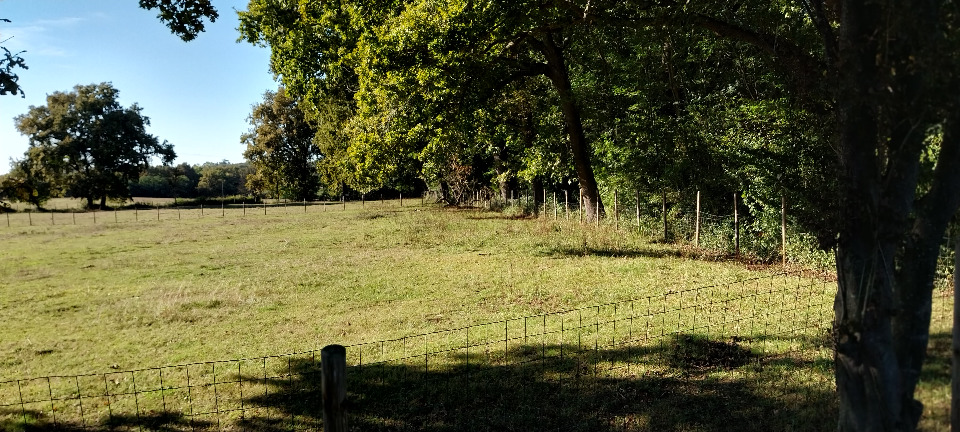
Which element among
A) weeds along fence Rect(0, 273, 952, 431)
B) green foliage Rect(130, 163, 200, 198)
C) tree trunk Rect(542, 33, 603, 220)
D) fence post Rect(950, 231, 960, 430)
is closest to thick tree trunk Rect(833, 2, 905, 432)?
fence post Rect(950, 231, 960, 430)

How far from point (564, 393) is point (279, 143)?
2197 inches

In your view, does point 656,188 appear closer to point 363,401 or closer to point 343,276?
point 343,276

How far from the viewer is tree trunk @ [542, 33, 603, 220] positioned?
1870cm

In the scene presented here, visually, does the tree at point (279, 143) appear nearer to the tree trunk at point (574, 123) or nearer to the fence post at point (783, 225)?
the tree trunk at point (574, 123)

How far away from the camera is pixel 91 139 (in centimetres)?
5081

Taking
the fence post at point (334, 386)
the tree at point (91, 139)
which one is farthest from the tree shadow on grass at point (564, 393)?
the tree at point (91, 139)

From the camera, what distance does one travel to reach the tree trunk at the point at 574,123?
18703 mm

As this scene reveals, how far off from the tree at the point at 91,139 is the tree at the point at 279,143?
929 cm

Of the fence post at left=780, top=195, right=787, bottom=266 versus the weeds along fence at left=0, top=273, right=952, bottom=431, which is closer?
the weeds along fence at left=0, top=273, right=952, bottom=431

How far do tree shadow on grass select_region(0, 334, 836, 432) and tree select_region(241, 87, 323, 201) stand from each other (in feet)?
173

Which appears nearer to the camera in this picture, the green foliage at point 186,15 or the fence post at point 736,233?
the green foliage at point 186,15

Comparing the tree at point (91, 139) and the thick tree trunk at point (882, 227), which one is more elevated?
the tree at point (91, 139)

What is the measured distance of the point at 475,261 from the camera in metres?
15.2

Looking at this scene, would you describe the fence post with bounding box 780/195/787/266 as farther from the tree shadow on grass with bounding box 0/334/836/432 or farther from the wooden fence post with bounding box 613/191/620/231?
the wooden fence post with bounding box 613/191/620/231
